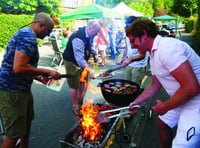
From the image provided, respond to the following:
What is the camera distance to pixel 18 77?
234cm

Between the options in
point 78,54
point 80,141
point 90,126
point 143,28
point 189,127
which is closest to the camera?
point 189,127

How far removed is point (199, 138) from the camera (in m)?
1.82

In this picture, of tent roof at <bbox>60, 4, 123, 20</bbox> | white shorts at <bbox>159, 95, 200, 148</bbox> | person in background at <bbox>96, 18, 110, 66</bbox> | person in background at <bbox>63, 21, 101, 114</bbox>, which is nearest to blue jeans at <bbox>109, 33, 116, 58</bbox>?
person in background at <bbox>96, 18, 110, 66</bbox>

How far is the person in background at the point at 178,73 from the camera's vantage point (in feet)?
5.53

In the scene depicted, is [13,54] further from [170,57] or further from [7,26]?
[7,26]

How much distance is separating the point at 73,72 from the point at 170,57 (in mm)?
2911

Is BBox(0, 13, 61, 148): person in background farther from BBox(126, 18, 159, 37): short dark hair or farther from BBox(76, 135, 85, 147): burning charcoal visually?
BBox(126, 18, 159, 37): short dark hair

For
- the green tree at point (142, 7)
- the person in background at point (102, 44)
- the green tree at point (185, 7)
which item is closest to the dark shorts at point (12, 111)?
the person in background at point (102, 44)

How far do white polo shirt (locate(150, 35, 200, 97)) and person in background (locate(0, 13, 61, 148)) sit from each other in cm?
137

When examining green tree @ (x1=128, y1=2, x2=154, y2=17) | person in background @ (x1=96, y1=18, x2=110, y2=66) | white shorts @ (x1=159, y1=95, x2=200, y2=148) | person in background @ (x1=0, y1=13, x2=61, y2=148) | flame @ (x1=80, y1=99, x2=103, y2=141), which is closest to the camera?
white shorts @ (x1=159, y1=95, x2=200, y2=148)

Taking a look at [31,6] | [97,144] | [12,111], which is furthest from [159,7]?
[12,111]

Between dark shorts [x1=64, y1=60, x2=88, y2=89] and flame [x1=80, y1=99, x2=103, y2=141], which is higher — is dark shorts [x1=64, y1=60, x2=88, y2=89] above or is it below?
above

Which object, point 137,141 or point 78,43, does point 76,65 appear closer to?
point 78,43

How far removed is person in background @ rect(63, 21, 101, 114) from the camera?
3.90 metres
